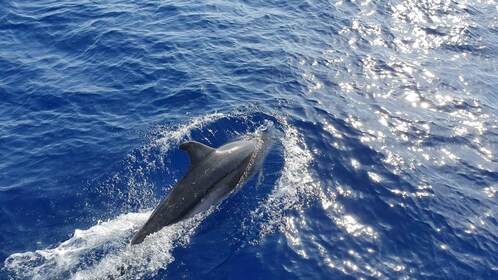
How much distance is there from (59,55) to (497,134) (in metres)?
24.2

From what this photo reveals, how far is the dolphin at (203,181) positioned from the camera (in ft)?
54.0

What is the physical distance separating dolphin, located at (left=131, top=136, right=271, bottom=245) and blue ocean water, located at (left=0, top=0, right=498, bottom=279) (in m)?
0.43

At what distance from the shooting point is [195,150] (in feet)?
56.3

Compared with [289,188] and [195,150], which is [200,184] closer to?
[195,150]

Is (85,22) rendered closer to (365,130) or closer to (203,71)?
(203,71)

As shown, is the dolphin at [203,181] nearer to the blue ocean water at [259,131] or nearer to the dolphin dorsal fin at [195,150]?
the dolphin dorsal fin at [195,150]

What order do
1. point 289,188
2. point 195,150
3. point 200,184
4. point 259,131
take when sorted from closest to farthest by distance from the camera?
point 195,150 → point 200,184 → point 289,188 → point 259,131

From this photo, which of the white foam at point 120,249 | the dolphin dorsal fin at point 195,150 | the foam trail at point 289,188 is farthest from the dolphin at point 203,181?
the foam trail at point 289,188

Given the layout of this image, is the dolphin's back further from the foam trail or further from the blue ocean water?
the foam trail

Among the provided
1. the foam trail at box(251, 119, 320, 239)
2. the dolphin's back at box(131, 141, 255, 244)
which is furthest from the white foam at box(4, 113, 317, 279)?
the dolphin's back at box(131, 141, 255, 244)

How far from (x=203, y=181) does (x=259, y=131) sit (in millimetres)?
4916

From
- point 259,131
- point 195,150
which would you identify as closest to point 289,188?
point 259,131

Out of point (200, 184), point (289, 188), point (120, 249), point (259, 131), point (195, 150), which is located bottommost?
point (120, 249)

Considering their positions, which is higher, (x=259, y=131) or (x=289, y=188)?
(x=259, y=131)
